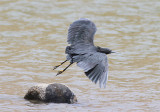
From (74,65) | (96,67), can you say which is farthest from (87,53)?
(74,65)

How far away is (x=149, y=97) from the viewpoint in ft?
30.8

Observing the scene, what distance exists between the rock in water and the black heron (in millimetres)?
635

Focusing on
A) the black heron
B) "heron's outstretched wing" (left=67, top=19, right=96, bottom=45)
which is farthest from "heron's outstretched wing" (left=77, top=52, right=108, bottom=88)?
"heron's outstretched wing" (left=67, top=19, right=96, bottom=45)

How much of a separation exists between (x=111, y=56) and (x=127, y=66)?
1.20m

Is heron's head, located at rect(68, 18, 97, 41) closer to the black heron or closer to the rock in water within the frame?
the black heron

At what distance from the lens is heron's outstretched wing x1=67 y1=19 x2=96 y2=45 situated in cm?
898

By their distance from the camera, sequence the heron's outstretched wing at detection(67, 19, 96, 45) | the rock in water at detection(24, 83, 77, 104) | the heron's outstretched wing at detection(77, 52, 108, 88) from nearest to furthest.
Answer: the heron's outstretched wing at detection(77, 52, 108, 88)
the rock in water at detection(24, 83, 77, 104)
the heron's outstretched wing at detection(67, 19, 96, 45)

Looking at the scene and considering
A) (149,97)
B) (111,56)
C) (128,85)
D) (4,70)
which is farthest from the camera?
(111,56)

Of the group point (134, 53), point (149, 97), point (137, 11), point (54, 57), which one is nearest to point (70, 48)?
point (149, 97)

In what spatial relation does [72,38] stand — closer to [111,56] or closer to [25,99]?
[25,99]

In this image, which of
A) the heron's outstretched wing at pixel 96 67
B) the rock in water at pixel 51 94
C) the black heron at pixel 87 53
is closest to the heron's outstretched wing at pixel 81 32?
the black heron at pixel 87 53

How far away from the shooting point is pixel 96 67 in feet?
25.7

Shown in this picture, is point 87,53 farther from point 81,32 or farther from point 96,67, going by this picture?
point 81,32

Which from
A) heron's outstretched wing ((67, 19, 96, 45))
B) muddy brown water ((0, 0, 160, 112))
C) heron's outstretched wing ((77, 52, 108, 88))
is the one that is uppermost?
heron's outstretched wing ((67, 19, 96, 45))
